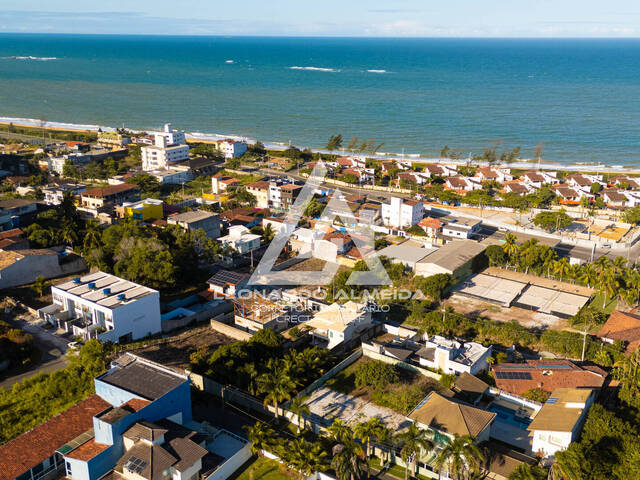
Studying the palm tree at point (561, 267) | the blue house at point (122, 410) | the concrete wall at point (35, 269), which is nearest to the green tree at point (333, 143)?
the palm tree at point (561, 267)

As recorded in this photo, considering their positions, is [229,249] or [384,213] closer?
[229,249]

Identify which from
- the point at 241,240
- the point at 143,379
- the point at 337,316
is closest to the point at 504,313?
the point at 337,316

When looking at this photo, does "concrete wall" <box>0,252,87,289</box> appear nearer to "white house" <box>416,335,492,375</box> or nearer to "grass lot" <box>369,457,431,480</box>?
"white house" <box>416,335,492,375</box>

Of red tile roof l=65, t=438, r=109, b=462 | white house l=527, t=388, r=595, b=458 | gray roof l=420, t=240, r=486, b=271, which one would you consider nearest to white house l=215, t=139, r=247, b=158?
gray roof l=420, t=240, r=486, b=271

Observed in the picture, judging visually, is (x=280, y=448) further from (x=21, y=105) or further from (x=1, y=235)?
(x=21, y=105)

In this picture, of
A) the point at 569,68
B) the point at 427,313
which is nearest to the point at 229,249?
the point at 427,313

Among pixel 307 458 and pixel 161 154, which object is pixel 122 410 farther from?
pixel 161 154

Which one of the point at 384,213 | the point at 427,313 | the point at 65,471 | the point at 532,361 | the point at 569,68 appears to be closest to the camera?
the point at 65,471
